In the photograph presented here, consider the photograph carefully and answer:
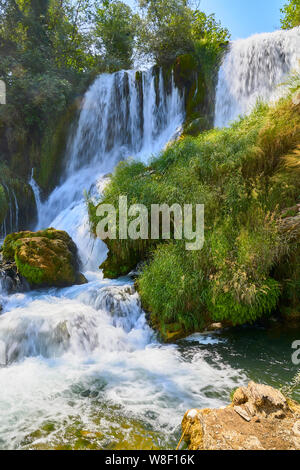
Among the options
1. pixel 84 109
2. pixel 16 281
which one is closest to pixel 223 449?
pixel 16 281

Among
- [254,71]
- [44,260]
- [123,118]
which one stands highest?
[254,71]

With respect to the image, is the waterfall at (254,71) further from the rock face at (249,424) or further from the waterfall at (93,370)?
the rock face at (249,424)

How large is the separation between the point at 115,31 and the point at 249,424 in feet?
72.2

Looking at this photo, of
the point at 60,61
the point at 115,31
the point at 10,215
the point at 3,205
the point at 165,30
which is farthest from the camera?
the point at 115,31

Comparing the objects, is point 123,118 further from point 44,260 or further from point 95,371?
point 95,371

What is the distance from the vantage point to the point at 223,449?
5.97 ft

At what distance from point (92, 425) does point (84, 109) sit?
1427 centimetres

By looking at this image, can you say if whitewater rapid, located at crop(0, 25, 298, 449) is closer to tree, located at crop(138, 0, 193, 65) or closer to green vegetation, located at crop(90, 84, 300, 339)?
green vegetation, located at crop(90, 84, 300, 339)

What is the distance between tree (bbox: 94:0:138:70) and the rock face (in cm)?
2018

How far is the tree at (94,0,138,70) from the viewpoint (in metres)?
18.9

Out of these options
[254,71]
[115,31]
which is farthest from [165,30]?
[254,71]

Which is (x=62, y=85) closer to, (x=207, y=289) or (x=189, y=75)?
(x=189, y=75)

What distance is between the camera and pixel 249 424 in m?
2.04

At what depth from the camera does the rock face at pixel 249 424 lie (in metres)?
1.85
